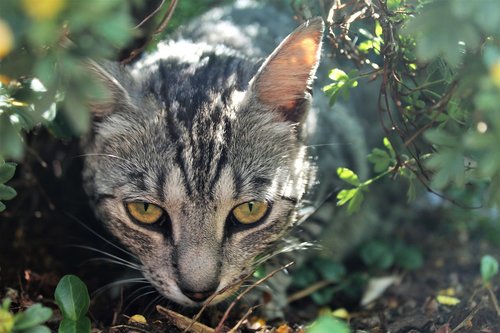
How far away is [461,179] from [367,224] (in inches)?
92.5

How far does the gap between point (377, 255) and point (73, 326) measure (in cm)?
238

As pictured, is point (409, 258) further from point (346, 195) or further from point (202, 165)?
point (202, 165)

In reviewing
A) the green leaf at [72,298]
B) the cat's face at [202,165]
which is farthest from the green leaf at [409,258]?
the green leaf at [72,298]

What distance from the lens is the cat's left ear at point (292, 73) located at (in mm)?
2676

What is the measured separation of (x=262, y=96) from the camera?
293 cm

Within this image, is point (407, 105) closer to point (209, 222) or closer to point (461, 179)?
point (461, 179)

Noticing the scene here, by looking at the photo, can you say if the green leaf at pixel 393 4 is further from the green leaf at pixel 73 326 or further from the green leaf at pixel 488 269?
the green leaf at pixel 73 326

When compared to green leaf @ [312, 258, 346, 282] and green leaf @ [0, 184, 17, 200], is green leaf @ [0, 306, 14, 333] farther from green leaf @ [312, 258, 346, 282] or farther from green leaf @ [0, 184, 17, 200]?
green leaf @ [312, 258, 346, 282]

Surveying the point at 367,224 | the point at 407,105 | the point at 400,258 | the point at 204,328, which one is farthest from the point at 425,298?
the point at 204,328

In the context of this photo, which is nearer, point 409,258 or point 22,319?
point 22,319

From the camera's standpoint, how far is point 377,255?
167 inches

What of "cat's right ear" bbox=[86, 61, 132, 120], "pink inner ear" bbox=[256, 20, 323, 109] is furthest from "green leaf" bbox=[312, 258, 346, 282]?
"cat's right ear" bbox=[86, 61, 132, 120]

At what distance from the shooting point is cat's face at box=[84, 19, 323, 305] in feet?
8.80

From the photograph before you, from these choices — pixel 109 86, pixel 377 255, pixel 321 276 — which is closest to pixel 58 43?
pixel 109 86
